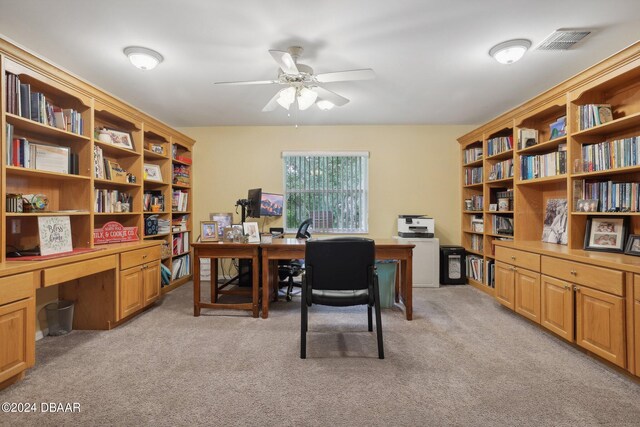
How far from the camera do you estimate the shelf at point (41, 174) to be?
7.14ft

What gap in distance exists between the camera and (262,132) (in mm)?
4801

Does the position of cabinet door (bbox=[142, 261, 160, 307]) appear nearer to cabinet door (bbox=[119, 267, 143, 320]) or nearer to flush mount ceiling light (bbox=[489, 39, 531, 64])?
cabinet door (bbox=[119, 267, 143, 320])

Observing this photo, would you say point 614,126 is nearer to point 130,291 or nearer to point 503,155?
point 503,155

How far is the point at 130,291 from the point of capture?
2.88 meters

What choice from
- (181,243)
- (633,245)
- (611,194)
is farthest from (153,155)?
(633,245)

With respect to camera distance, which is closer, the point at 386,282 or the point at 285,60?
the point at 285,60

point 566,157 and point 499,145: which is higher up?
point 499,145

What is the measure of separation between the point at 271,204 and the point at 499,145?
3366 mm

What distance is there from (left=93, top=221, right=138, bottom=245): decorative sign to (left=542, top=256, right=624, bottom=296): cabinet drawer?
4218 mm

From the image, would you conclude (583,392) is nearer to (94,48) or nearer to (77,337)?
(77,337)

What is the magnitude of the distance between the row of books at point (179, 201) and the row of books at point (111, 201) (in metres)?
0.77

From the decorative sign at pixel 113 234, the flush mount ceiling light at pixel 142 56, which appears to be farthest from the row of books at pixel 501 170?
the decorative sign at pixel 113 234

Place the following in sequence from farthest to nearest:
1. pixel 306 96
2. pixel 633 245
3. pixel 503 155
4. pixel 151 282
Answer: pixel 503 155
pixel 151 282
pixel 306 96
pixel 633 245

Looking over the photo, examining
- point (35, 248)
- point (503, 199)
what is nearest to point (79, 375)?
point (35, 248)
